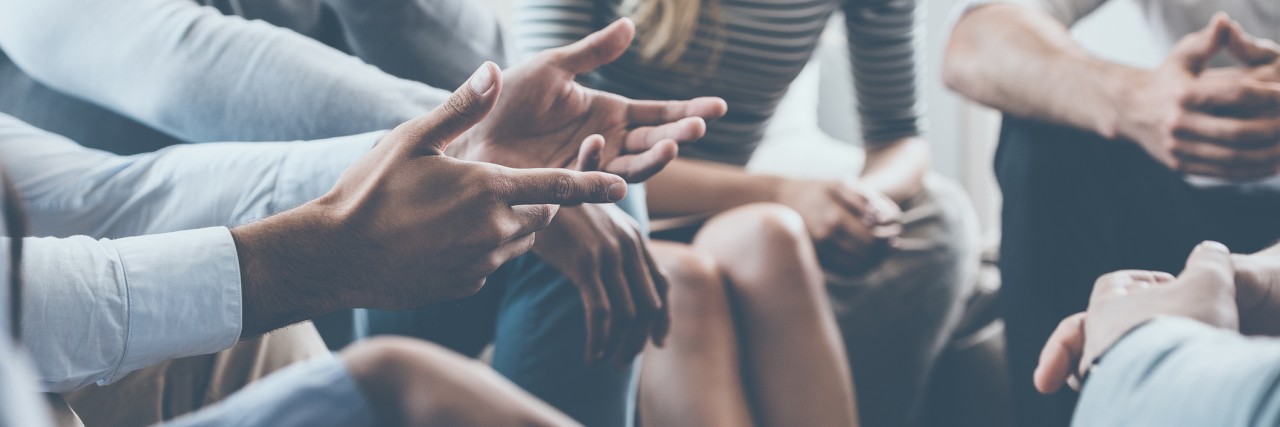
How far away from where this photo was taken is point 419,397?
526 mm

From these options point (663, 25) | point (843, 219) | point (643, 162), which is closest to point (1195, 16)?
point (843, 219)

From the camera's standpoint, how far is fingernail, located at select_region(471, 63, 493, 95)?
43 centimetres

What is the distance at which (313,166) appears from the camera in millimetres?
540

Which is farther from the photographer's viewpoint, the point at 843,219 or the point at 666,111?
the point at 843,219

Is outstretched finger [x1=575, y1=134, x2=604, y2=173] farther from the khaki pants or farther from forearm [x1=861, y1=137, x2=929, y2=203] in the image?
forearm [x1=861, y1=137, x2=929, y2=203]

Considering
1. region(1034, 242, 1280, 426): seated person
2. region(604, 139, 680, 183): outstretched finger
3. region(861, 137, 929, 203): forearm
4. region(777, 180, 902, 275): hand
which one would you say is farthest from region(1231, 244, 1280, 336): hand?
region(861, 137, 929, 203): forearm

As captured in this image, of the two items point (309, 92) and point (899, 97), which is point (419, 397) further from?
point (899, 97)

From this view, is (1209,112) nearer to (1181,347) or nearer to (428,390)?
(1181,347)

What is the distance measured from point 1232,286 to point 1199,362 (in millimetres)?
134

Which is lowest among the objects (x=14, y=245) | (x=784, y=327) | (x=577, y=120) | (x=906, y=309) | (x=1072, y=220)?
(x=906, y=309)

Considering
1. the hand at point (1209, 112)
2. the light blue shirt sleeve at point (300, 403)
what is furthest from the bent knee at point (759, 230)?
the light blue shirt sleeve at point (300, 403)

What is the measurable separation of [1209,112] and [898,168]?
0.41 metres

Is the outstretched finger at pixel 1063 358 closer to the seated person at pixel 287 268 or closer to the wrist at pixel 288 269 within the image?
the seated person at pixel 287 268

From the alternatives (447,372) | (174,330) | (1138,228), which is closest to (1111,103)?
(1138,228)
